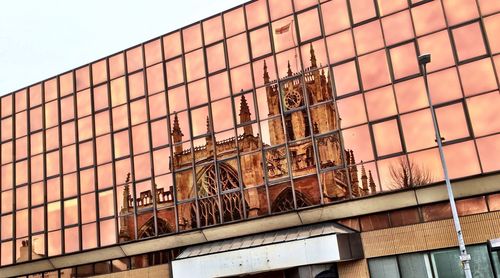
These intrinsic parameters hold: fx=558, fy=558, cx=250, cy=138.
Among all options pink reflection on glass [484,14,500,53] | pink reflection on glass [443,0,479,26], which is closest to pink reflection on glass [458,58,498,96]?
pink reflection on glass [484,14,500,53]

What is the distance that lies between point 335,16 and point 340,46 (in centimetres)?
159

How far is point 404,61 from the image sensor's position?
80.3 ft

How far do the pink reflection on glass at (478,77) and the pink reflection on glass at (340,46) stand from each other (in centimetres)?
511

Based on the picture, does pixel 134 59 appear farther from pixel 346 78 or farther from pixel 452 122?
pixel 452 122

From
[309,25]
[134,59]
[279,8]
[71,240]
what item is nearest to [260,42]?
[279,8]

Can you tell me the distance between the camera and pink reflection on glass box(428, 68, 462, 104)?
75.9 feet

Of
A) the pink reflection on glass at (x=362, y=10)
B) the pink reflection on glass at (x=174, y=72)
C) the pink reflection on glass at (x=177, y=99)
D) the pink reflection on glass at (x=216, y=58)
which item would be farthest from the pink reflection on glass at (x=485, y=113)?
the pink reflection on glass at (x=174, y=72)

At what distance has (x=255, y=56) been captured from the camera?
28.4 meters

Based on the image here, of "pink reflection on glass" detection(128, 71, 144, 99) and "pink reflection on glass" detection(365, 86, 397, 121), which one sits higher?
"pink reflection on glass" detection(128, 71, 144, 99)

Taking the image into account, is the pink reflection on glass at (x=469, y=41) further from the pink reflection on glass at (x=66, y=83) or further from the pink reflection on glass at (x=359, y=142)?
the pink reflection on glass at (x=66, y=83)

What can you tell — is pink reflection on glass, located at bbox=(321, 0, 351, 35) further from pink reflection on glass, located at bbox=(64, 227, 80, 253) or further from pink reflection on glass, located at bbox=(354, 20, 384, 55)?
pink reflection on glass, located at bbox=(64, 227, 80, 253)

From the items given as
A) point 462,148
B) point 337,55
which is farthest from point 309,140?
point 462,148

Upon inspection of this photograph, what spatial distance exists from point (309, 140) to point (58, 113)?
17.4 meters

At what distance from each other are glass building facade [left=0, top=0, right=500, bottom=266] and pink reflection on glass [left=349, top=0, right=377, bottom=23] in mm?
64
